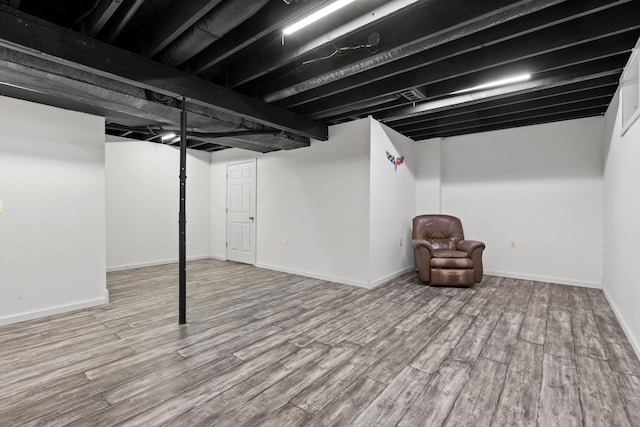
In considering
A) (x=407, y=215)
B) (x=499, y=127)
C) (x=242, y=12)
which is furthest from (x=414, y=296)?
(x=242, y=12)

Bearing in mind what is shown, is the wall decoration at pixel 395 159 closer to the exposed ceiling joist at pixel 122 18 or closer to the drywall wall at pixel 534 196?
the drywall wall at pixel 534 196

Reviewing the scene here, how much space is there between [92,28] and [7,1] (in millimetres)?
448

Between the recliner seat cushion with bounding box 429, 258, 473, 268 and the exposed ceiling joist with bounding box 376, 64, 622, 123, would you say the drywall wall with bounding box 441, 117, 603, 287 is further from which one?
the exposed ceiling joist with bounding box 376, 64, 622, 123

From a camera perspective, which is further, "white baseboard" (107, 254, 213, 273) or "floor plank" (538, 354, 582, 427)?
"white baseboard" (107, 254, 213, 273)

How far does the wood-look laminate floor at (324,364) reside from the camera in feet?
5.68

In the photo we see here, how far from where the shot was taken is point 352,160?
4.55 meters

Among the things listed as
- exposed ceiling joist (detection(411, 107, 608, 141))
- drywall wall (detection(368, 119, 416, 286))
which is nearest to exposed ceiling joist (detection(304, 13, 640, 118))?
drywall wall (detection(368, 119, 416, 286))

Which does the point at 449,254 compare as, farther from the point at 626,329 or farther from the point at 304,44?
the point at 304,44

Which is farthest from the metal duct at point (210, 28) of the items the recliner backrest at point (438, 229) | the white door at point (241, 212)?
the recliner backrest at point (438, 229)

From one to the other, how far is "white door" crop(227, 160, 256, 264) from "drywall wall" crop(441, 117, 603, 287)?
3.91m

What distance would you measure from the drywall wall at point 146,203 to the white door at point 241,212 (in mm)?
821

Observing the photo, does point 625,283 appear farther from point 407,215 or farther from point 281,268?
point 281,268

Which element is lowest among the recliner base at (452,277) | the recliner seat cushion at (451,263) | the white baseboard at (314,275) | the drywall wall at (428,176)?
the white baseboard at (314,275)

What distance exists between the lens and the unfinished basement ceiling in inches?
81.0
